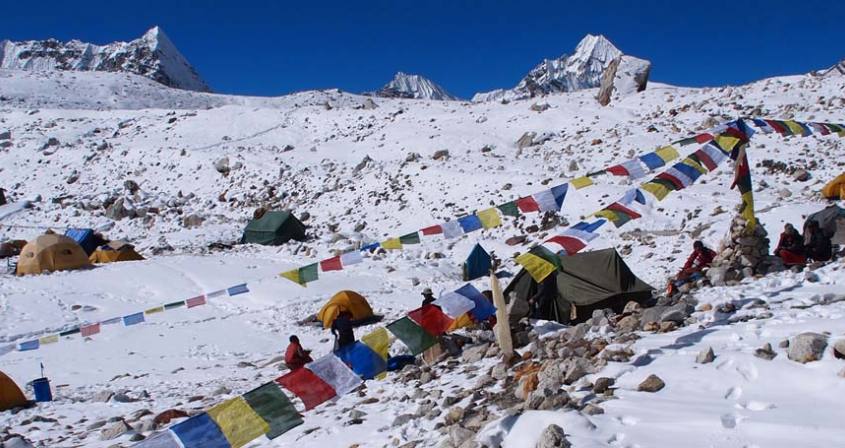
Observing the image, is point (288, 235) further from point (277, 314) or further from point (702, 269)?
point (702, 269)

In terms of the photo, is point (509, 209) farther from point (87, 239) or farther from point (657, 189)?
point (87, 239)

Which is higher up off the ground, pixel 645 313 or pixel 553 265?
pixel 553 265

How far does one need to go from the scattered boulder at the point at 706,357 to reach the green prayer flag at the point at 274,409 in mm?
4111

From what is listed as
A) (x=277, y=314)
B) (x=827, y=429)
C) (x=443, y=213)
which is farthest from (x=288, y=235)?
(x=827, y=429)

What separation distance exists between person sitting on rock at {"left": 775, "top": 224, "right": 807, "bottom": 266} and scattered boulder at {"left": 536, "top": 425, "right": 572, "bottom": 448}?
8.23 metres

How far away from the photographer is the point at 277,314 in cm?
1638

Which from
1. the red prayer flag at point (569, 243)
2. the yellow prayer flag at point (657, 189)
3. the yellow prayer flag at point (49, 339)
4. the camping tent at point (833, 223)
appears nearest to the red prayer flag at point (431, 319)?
the red prayer flag at point (569, 243)

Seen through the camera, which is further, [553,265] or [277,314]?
[277,314]

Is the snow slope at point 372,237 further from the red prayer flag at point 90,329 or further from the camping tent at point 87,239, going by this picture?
the camping tent at point 87,239

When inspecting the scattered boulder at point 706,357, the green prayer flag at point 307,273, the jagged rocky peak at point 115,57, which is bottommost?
the scattered boulder at point 706,357

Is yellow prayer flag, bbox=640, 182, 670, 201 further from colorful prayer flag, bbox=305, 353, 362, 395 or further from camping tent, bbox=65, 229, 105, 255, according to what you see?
camping tent, bbox=65, 229, 105, 255

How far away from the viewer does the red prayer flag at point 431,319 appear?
822 cm

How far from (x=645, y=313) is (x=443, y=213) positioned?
50.4 feet

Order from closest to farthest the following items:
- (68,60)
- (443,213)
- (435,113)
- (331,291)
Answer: (331,291) < (443,213) < (435,113) < (68,60)
